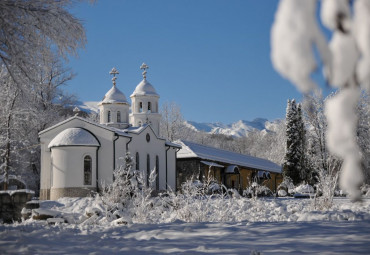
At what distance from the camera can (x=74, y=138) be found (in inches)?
1041

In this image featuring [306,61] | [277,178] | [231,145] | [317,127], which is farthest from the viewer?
[231,145]

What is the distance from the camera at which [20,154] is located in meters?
34.0

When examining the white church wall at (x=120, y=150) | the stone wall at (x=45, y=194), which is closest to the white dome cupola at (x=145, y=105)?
the white church wall at (x=120, y=150)

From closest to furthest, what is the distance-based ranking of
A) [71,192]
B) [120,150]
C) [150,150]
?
[71,192] → [120,150] → [150,150]

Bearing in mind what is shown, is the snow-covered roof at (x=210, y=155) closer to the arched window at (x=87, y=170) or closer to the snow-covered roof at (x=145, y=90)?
the snow-covered roof at (x=145, y=90)

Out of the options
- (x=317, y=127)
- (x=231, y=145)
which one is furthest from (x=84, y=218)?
(x=231, y=145)

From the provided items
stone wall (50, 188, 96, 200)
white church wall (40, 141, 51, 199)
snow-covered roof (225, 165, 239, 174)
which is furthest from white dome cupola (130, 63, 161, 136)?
stone wall (50, 188, 96, 200)

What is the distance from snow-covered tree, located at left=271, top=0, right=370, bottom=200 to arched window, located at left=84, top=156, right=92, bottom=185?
25798mm

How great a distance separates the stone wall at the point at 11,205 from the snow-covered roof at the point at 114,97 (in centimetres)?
1961

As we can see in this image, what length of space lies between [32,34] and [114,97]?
2208 centimetres

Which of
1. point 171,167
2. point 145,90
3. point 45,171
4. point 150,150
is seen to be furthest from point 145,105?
point 45,171

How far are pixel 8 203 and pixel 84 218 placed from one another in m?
2.77

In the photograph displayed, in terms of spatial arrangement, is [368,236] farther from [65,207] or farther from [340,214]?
[65,207]

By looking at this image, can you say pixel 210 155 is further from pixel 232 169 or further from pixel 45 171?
pixel 45 171
